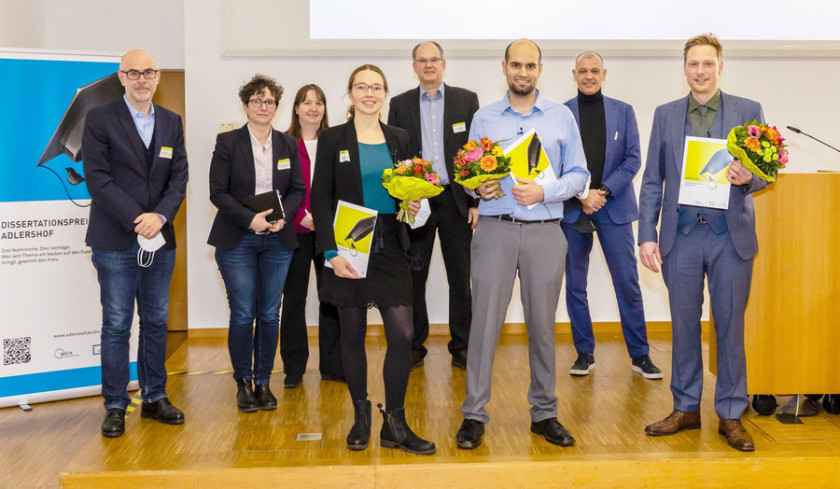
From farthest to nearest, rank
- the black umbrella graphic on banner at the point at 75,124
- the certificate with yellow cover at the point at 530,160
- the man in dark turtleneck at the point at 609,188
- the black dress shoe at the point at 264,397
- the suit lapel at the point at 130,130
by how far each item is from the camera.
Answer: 1. the man in dark turtleneck at the point at 609,188
2. the black umbrella graphic on banner at the point at 75,124
3. the black dress shoe at the point at 264,397
4. the suit lapel at the point at 130,130
5. the certificate with yellow cover at the point at 530,160

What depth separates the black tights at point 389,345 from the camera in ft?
10.8

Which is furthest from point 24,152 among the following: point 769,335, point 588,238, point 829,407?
point 829,407

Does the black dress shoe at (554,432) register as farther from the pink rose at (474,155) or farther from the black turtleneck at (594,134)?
the black turtleneck at (594,134)

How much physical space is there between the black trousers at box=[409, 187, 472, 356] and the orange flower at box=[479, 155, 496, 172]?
1300mm

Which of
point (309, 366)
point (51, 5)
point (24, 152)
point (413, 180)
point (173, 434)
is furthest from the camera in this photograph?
point (51, 5)

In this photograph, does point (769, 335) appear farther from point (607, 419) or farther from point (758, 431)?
point (607, 419)

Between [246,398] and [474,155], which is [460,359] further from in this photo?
[474,155]

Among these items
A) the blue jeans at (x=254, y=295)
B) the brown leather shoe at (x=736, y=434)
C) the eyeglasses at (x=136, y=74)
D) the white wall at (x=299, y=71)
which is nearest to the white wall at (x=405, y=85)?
the white wall at (x=299, y=71)

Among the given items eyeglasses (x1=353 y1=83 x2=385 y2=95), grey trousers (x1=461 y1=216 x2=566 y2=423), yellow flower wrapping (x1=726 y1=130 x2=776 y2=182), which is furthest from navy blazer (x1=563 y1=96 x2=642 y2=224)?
eyeglasses (x1=353 y1=83 x2=385 y2=95)

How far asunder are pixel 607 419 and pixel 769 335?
0.89m

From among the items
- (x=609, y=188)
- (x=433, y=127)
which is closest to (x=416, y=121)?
(x=433, y=127)

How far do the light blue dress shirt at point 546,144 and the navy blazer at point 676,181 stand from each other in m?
0.37

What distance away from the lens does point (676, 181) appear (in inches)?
136

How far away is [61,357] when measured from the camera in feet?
14.3
